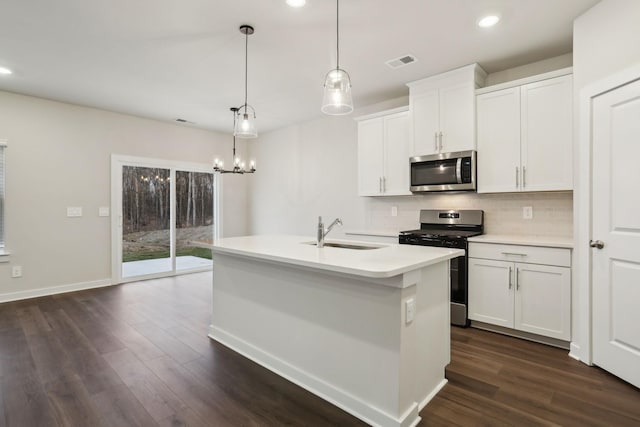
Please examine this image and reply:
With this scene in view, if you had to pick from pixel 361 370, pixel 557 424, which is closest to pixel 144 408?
A: pixel 361 370

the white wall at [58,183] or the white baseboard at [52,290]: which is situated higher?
the white wall at [58,183]

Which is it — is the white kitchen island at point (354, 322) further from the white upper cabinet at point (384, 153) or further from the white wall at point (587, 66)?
the white upper cabinet at point (384, 153)

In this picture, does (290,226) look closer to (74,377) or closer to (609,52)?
(74,377)

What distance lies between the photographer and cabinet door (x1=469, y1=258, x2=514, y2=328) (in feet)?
9.86

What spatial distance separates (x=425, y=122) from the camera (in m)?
3.72

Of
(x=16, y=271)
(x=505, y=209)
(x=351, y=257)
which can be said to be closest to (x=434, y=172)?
(x=505, y=209)

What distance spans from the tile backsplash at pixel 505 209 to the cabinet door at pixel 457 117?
64cm

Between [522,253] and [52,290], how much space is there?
583 centimetres

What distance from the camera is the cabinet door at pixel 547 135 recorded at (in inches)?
114

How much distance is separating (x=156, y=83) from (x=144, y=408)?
11.4ft

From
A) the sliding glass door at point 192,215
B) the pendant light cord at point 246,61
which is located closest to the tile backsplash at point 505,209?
the pendant light cord at point 246,61

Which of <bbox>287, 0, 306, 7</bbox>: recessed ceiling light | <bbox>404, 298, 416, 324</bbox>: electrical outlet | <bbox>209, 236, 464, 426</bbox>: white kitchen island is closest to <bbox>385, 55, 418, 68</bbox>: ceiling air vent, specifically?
<bbox>287, 0, 306, 7</bbox>: recessed ceiling light

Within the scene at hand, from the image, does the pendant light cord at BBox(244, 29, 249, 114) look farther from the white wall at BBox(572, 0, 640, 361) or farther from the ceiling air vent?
the white wall at BBox(572, 0, 640, 361)

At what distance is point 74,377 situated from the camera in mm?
2316
